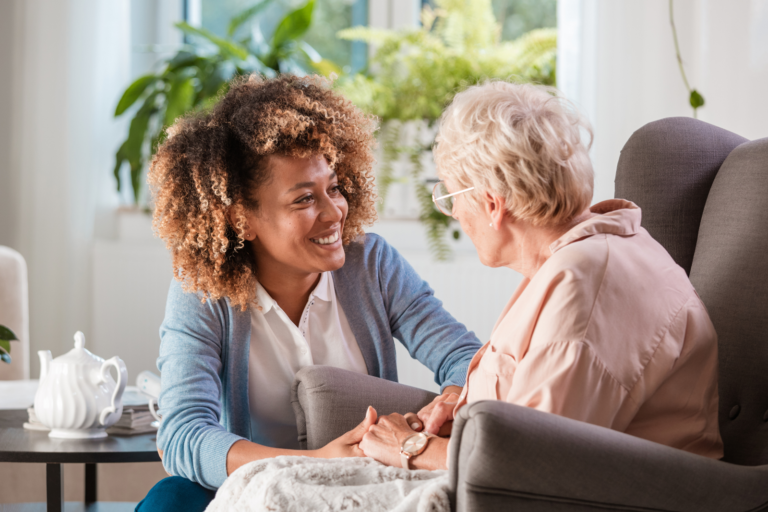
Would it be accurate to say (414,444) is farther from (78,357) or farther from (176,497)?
(78,357)

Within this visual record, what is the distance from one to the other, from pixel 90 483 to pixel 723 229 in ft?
5.19

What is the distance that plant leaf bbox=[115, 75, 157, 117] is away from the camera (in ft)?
9.45

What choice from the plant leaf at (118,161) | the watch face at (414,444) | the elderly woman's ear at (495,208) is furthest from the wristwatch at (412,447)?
the plant leaf at (118,161)

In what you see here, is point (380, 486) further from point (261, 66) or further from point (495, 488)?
point (261, 66)

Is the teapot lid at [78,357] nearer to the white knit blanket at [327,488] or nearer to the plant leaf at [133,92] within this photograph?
the white knit blanket at [327,488]

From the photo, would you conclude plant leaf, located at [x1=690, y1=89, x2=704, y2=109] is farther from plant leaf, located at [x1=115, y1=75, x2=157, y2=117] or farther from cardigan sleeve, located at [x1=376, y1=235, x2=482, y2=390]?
plant leaf, located at [x1=115, y1=75, x2=157, y2=117]

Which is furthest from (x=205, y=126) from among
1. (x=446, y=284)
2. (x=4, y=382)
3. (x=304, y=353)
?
(x=446, y=284)

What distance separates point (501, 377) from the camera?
100 cm

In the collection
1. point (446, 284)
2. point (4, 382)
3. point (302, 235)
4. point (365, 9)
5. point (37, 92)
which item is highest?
point (365, 9)

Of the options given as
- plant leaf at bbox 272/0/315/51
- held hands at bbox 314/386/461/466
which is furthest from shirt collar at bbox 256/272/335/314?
plant leaf at bbox 272/0/315/51

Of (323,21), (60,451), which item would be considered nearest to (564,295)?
(60,451)

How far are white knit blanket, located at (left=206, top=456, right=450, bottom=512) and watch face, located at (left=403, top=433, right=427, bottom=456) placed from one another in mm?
71

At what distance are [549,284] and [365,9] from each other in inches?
99.3

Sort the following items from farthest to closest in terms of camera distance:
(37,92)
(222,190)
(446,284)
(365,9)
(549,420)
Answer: (365,9) → (37,92) → (446,284) → (222,190) → (549,420)
